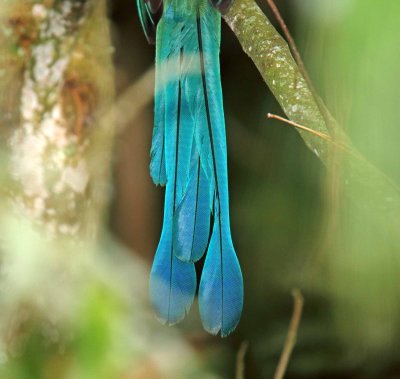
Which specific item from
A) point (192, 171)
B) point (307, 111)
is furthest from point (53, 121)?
point (307, 111)

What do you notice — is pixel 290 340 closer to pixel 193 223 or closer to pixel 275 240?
pixel 275 240

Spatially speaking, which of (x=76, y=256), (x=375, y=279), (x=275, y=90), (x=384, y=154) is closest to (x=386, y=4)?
(x=384, y=154)

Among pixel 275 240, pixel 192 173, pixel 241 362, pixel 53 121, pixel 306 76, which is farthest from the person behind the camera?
pixel 275 240

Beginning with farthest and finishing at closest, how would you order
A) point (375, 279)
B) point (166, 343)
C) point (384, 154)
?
point (166, 343)
point (375, 279)
point (384, 154)

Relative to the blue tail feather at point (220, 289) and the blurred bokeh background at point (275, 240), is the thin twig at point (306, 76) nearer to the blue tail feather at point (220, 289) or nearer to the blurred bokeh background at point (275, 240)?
the blurred bokeh background at point (275, 240)

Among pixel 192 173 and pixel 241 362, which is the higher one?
pixel 192 173

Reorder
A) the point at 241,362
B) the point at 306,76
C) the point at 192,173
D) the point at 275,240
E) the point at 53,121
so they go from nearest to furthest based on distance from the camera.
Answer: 1. the point at 306,76
2. the point at 192,173
3. the point at 53,121
4. the point at 241,362
5. the point at 275,240

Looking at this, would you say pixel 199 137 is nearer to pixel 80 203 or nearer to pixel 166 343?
pixel 80 203
